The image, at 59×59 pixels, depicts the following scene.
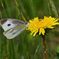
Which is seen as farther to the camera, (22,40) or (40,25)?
A: (22,40)

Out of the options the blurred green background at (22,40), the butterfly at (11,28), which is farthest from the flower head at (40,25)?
the blurred green background at (22,40)

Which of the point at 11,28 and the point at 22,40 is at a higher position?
the point at 11,28

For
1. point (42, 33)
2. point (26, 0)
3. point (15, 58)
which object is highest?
point (26, 0)

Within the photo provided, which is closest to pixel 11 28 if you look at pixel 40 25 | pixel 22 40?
pixel 40 25

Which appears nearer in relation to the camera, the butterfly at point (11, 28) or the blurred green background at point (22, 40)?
the butterfly at point (11, 28)

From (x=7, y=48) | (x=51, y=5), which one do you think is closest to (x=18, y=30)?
(x=7, y=48)

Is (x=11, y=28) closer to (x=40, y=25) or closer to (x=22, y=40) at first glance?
(x=40, y=25)

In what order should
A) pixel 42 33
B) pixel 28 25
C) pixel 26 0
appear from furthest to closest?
pixel 26 0, pixel 28 25, pixel 42 33

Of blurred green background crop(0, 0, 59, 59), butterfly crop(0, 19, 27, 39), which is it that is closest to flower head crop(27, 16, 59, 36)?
butterfly crop(0, 19, 27, 39)

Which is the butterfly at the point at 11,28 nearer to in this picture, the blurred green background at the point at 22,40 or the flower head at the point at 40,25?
the flower head at the point at 40,25

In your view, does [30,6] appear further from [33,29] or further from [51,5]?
[33,29]

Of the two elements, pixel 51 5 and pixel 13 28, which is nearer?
pixel 13 28
